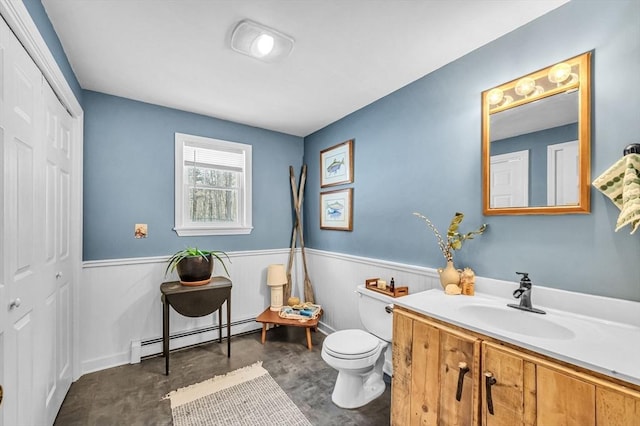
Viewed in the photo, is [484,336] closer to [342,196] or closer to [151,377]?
[342,196]

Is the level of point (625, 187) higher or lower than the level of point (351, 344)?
higher

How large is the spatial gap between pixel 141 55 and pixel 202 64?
380 mm

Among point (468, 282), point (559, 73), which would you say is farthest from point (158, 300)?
point (559, 73)

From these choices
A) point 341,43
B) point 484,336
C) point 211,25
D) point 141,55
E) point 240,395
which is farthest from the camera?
point 240,395

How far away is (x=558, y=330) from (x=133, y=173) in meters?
3.20

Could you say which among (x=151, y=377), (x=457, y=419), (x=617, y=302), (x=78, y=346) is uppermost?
(x=617, y=302)

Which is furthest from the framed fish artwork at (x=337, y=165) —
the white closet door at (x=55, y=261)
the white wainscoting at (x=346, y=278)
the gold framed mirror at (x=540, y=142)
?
the white closet door at (x=55, y=261)

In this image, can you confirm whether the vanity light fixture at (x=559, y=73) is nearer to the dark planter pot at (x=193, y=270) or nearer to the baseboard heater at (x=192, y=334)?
the dark planter pot at (x=193, y=270)

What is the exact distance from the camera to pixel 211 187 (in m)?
3.00

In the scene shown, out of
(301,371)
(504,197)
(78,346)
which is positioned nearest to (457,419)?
(504,197)

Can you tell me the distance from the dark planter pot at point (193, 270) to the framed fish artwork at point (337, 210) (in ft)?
4.37

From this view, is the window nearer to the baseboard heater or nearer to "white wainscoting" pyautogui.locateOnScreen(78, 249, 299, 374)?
"white wainscoting" pyautogui.locateOnScreen(78, 249, 299, 374)

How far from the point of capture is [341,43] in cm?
173

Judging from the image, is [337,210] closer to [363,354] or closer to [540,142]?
[363,354]
